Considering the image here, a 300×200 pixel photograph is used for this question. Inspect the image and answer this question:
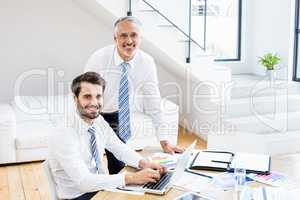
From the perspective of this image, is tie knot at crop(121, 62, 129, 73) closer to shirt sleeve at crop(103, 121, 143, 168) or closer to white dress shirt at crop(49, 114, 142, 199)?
shirt sleeve at crop(103, 121, 143, 168)

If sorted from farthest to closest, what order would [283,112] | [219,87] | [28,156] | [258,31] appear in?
[258,31] < [283,112] < [219,87] < [28,156]

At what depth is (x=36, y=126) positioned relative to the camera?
4617 millimetres

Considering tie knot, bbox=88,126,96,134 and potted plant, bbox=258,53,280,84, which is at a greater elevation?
potted plant, bbox=258,53,280,84

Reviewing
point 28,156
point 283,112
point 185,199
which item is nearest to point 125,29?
point 185,199

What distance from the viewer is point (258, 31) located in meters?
6.41

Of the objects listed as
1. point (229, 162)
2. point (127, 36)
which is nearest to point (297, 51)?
point (127, 36)

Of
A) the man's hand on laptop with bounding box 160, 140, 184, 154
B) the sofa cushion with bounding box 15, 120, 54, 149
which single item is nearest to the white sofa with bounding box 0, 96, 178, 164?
the sofa cushion with bounding box 15, 120, 54, 149

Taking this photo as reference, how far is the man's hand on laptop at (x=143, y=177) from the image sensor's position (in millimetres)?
1979

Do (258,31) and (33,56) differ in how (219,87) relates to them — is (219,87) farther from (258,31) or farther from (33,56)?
(33,56)

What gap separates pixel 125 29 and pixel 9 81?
3.28 m

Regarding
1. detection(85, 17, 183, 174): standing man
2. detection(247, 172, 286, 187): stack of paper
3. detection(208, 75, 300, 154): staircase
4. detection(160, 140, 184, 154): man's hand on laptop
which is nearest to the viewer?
detection(247, 172, 286, 187): stack of paper

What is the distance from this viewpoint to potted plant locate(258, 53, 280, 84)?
19.0ft

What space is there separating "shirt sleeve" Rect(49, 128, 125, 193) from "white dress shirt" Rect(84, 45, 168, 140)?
789 mm

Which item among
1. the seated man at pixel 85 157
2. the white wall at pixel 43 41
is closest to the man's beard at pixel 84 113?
the seated man at pixel 85 157
